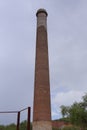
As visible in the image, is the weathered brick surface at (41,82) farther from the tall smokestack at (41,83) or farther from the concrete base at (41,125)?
the concrete base at (41,125)

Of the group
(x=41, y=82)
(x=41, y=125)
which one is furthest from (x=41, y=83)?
(x=41, y=125)

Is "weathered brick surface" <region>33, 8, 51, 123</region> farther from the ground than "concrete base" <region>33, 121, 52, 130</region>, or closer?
farther from the ground

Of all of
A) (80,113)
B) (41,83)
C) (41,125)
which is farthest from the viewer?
(80,113)

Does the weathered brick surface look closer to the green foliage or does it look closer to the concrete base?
the concrete base

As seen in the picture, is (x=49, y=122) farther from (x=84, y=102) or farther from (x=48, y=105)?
(x=84, y=102)

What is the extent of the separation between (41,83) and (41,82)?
0.08m

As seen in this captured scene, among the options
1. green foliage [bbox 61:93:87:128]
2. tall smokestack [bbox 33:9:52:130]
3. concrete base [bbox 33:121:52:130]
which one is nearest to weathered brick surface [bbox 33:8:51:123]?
tall smokestack [bbox 33:9:52:130]

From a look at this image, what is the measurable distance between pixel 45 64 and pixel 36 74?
40.1 inches

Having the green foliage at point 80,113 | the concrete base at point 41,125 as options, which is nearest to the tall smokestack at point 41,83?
the concrete base at point 41,125

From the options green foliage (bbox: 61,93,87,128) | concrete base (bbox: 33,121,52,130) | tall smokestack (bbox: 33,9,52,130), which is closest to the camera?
concrete base (bbox: 33,121,52,130)

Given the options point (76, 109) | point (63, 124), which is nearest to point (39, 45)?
point (76, 109)

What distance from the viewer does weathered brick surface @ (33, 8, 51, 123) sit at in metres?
14.6

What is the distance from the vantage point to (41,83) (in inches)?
602

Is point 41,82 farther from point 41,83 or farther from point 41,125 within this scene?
point 41,125
